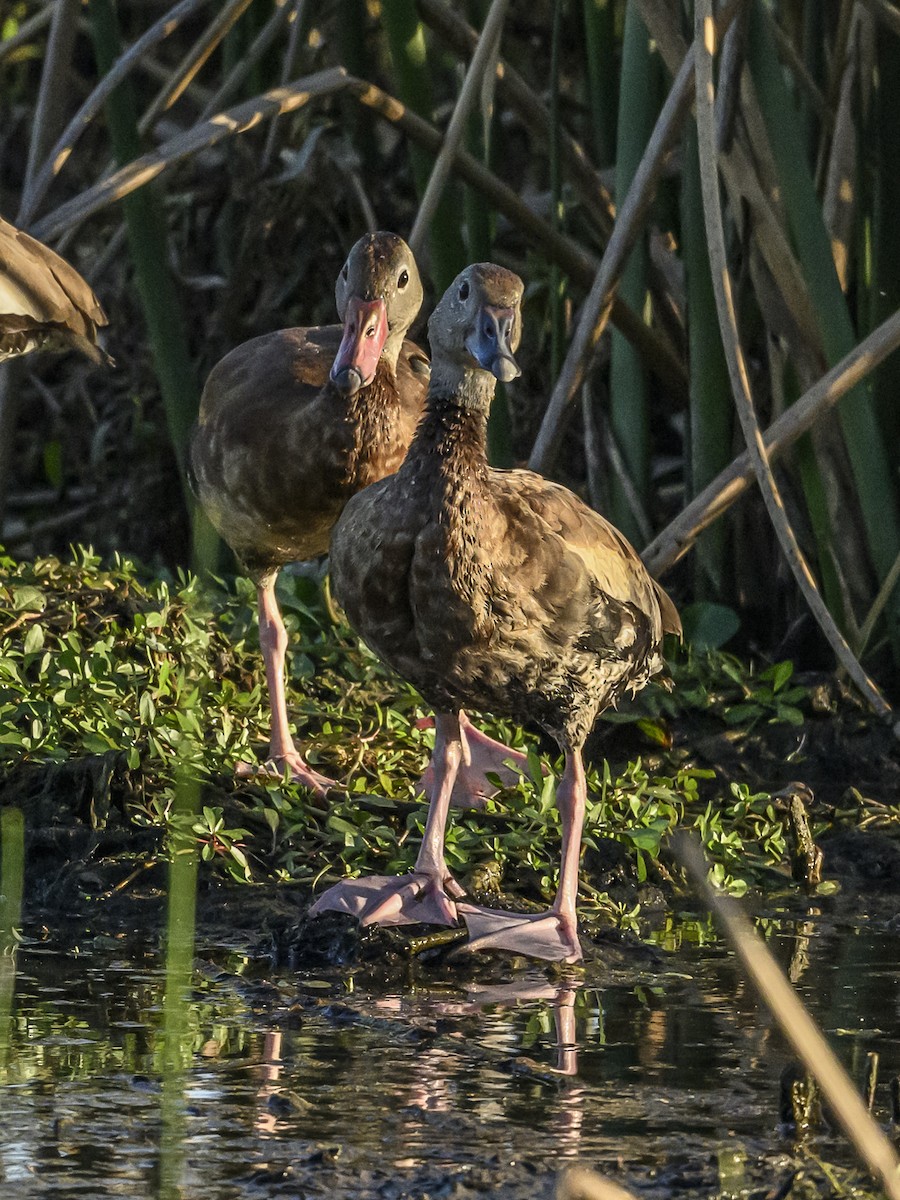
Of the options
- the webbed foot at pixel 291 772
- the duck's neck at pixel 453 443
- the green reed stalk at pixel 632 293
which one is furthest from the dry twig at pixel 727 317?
the webbed foot at pixel 291 772

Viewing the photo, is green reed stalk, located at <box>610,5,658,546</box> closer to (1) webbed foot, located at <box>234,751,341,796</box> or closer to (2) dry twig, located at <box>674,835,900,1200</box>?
(1) webbed foot, located at <box>234,751,341,796</box>

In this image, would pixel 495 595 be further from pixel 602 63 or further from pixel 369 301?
pixel 602 63

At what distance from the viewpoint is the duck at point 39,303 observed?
499cm

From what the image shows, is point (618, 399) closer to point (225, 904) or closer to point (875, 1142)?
point (225, 904)

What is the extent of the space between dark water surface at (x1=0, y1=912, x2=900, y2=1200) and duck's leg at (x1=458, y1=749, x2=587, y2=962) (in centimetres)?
8

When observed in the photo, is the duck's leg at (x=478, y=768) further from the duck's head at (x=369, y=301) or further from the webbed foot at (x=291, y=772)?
the duck's head at (x=369, y=301)

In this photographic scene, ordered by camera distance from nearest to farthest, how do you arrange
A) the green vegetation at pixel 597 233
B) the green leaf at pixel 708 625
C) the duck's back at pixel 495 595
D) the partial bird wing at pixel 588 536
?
the duck's back at pixel 495 595 < the partial bird wing at pixel 588 536 < the green vegetation at pixel 597 233 < the green leaf at pixel 708 625

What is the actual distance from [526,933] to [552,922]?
82 mm

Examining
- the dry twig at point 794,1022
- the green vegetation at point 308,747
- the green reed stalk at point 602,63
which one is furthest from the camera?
the green reed stalk at point 602,63

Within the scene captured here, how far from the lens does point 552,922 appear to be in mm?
4355

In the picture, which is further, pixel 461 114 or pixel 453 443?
pixel 461 114

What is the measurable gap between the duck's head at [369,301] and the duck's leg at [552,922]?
4.06 ft

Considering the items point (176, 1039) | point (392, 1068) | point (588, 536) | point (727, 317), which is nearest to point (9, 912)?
point (176, 1039)

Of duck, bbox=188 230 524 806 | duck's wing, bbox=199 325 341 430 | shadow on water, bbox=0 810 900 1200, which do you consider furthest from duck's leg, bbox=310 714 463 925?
duck's wing, bbox=199 325 341 430
